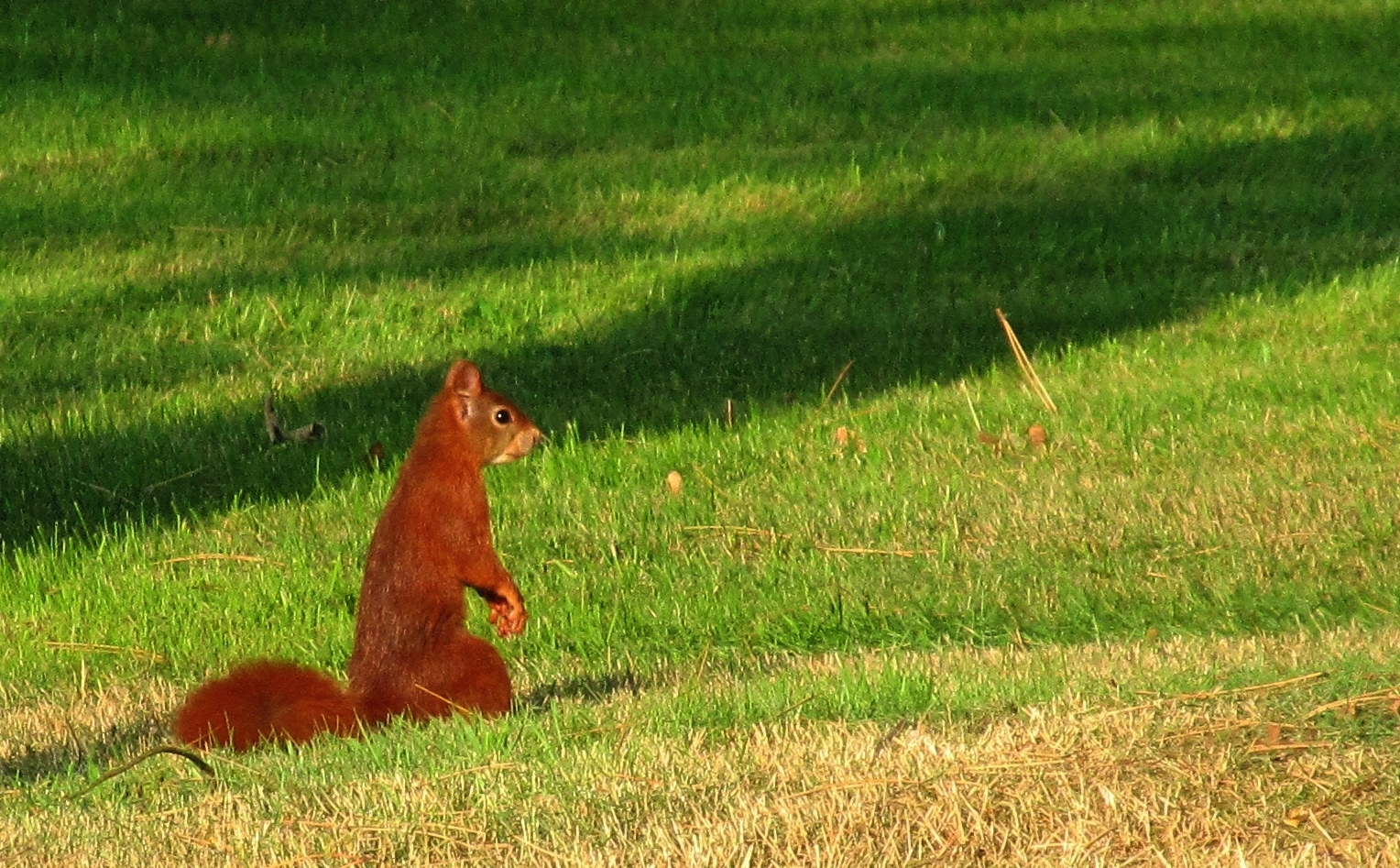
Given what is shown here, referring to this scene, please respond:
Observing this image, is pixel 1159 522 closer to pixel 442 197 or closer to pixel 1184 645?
pixel 1184 645

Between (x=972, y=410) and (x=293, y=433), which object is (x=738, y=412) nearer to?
(x=972, y=410)

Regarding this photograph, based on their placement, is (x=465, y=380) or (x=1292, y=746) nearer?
(x=1292, y=746)


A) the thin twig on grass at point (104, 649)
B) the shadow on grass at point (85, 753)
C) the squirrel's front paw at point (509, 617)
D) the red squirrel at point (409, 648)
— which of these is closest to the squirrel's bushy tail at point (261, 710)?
the red squirrel at point (409, 648)

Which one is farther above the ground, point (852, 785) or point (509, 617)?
point (852, 785)

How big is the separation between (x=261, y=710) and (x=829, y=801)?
1763 millimetres

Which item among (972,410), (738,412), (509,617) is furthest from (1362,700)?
(738,412)

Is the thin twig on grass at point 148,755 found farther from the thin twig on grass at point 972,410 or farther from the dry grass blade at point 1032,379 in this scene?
the dry grass blade at point 1032,379

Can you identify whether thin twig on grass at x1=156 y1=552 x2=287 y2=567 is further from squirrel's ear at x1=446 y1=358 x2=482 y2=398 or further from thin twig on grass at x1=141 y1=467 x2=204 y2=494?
squirrel's ear at x1=446 y1=358 x2=482 y2=398

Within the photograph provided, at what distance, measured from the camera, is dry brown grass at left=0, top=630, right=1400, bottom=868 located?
14.0 ft

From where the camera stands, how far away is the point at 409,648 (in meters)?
5.46

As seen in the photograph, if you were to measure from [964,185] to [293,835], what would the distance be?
1001cm

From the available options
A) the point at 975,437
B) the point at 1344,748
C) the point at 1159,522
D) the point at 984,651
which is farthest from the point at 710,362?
the point at 1344,748

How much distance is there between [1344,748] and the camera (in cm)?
459

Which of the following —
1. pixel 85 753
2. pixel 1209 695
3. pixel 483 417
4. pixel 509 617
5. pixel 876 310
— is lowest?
pixel 876 310
